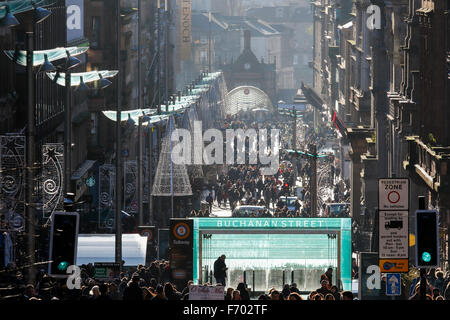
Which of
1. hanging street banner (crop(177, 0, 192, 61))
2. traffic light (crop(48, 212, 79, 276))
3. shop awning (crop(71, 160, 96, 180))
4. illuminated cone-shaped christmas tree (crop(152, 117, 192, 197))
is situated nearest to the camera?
traffic light (crop(48, 212, 79, 276))

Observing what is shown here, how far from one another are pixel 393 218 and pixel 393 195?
39 cm

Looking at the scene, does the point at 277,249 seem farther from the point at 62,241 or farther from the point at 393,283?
the point at 62,241

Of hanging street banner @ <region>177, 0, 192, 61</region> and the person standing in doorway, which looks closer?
the person standing in doorway

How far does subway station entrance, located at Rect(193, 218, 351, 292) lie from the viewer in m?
34.9

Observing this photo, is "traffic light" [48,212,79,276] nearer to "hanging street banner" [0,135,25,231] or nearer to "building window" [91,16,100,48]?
"hanging street banner" [0,135,25,231]

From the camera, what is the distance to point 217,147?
98.2 meters

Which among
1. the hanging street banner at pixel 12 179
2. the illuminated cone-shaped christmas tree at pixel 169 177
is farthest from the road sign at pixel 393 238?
the illuminated cone-shaped christmas tree at pixel 169 177

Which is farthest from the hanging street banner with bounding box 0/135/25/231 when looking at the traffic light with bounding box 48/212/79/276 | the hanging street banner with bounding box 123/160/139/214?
the hanging street banner with bounding box 123/160/139/214

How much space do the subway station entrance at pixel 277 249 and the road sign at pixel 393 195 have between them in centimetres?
1064

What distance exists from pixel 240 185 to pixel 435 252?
58297 millimetres

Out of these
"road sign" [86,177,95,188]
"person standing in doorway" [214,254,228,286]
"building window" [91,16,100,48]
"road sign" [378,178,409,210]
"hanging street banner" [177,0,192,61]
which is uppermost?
"hanging street banner" [177,0,192,61]

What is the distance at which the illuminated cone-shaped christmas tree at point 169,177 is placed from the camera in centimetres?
6075

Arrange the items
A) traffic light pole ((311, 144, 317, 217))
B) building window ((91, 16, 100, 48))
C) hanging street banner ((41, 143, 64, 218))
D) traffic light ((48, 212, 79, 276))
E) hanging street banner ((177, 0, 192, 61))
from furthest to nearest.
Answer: hanging street banner ((177, 0, 192, 61)), building window ((91, 16, 100, 48)), traffic light pole ((311, 144, 317, 217)), hanging street banner ((41, 143, 64, 218)), traffic light ((48, 212, 79, 276))

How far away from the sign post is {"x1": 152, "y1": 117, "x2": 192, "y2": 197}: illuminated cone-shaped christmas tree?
36066 mm
